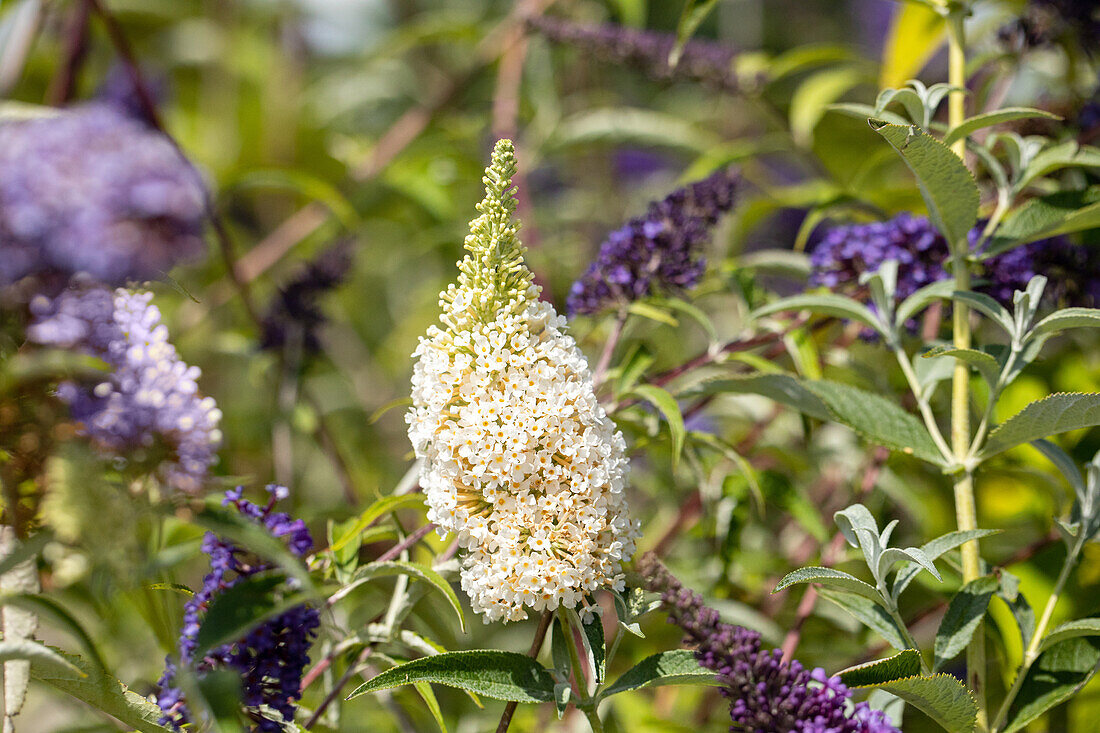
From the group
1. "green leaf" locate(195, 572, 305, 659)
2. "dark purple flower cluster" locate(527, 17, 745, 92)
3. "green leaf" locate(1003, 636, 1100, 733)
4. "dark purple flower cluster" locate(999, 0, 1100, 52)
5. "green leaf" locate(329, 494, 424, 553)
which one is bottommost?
"green leaf" locate(1003, 636, 1100, 733)

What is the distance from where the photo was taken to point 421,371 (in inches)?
22.6

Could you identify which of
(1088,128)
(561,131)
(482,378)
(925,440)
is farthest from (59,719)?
(1088,128)

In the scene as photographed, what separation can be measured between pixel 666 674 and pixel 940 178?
0.43m

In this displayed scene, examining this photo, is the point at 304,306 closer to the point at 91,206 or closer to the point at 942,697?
the point at 91,206

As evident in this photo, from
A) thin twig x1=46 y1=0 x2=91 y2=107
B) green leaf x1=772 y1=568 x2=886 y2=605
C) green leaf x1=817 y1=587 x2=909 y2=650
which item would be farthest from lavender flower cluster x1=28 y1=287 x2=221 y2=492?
thin twig x1=46 y1=0 x2=91 y2=107

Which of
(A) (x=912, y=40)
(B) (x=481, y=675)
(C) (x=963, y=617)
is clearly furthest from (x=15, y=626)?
(A) (x=912, y=40)

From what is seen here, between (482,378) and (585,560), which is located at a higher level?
(482,378)

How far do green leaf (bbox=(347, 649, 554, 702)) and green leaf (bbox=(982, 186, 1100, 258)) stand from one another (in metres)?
0.51

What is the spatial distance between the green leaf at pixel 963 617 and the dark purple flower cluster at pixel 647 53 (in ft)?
2.49

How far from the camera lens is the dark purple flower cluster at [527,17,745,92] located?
112 cm

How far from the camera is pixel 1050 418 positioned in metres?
0.59

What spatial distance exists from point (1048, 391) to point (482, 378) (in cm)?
78

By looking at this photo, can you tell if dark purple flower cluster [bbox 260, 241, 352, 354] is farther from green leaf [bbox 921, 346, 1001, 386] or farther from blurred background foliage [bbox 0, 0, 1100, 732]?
green leaf [bbox 921, 346, 1001, 386]

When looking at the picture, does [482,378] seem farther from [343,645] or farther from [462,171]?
[462,171]
